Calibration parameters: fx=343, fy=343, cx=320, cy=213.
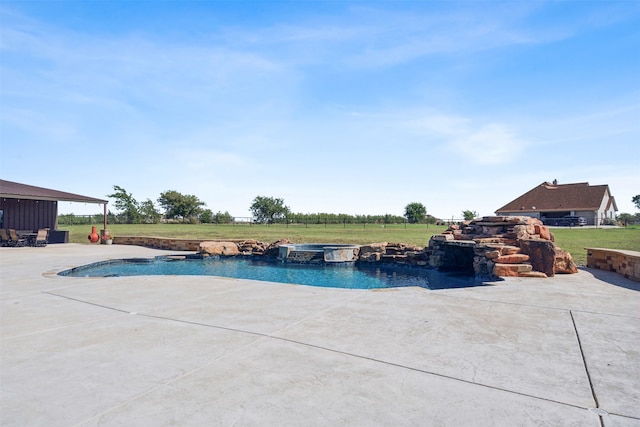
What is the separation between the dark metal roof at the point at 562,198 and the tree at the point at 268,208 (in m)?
29.6

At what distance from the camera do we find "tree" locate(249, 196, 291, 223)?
172ft

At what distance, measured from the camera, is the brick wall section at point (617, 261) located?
261 inches

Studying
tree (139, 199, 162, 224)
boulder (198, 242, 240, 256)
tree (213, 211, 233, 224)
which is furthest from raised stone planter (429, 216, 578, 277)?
tree (139, 199, 162, 224)

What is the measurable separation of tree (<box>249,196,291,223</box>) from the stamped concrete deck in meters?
47.4

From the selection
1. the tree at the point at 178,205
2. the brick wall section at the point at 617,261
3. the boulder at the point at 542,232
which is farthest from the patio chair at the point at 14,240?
the tree at the point at 178,205

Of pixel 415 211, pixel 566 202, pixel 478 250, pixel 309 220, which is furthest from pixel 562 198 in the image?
pixel 478 250

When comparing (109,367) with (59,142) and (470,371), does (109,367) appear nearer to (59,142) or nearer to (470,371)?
(470,371)

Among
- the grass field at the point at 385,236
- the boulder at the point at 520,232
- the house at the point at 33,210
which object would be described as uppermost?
the house at the point at 33,210

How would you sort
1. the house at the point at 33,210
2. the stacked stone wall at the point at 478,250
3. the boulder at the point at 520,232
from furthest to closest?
the house at the point at 33,210 → the boulder at the point at 520,232 → the stacked stone wall at the point at 478,250

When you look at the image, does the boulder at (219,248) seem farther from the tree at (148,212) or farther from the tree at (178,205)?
the tree at (178,205)

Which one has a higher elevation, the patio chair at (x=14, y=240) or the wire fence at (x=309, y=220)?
the wire fence at (x=309, y=220)

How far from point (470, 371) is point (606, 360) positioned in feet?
4.06

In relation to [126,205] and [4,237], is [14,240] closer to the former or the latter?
[4,237]

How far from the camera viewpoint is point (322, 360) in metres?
2.74
